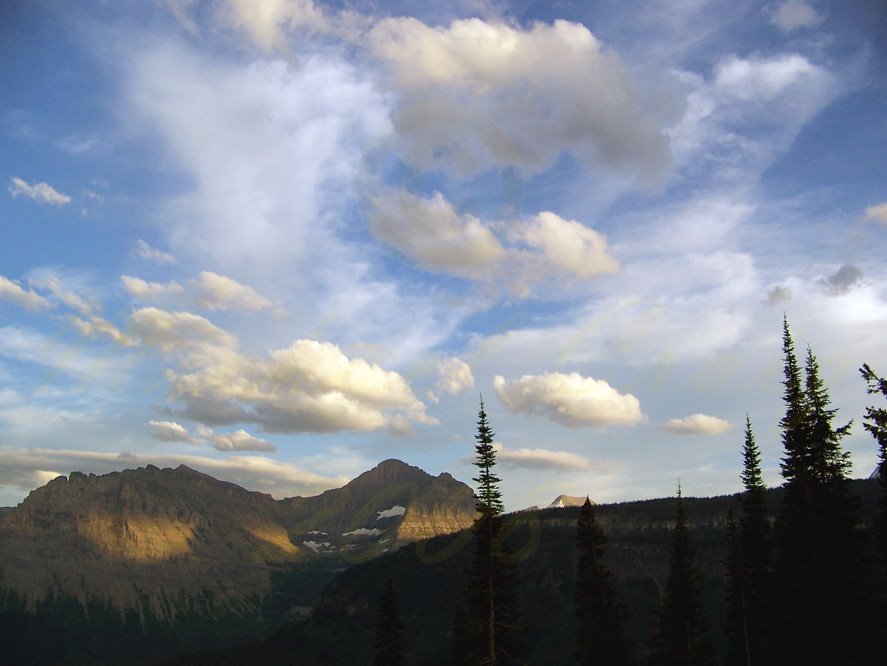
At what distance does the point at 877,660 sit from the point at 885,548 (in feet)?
20.2

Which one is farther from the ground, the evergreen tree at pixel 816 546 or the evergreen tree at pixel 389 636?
the evergreen tree at pixel 816 546

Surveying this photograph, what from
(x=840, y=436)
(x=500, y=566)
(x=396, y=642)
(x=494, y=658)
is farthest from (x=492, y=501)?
(x=396, y=642)

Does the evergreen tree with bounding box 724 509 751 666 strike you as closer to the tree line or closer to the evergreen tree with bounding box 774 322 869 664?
the tree line

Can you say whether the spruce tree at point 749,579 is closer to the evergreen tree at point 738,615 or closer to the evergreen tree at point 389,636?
the evergreen tree at point 738,615

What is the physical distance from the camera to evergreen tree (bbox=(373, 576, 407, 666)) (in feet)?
214

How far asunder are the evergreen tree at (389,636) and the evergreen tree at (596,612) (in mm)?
16135

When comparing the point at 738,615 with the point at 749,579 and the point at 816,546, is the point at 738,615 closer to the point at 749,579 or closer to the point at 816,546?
the point at 749,579

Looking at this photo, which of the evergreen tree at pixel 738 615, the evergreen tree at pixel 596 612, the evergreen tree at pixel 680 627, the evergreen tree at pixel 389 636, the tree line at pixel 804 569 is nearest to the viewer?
the tree line at pixel 804 569

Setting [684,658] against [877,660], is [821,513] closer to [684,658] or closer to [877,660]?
[877,660]

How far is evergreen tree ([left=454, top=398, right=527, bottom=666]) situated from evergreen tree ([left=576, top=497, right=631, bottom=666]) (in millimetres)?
12158

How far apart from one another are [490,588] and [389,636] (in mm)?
22879

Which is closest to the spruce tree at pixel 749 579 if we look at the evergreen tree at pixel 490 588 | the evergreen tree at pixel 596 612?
the evergreen tree at pixel 596 612

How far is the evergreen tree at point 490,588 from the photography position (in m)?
46.8

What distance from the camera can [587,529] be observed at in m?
60.9
